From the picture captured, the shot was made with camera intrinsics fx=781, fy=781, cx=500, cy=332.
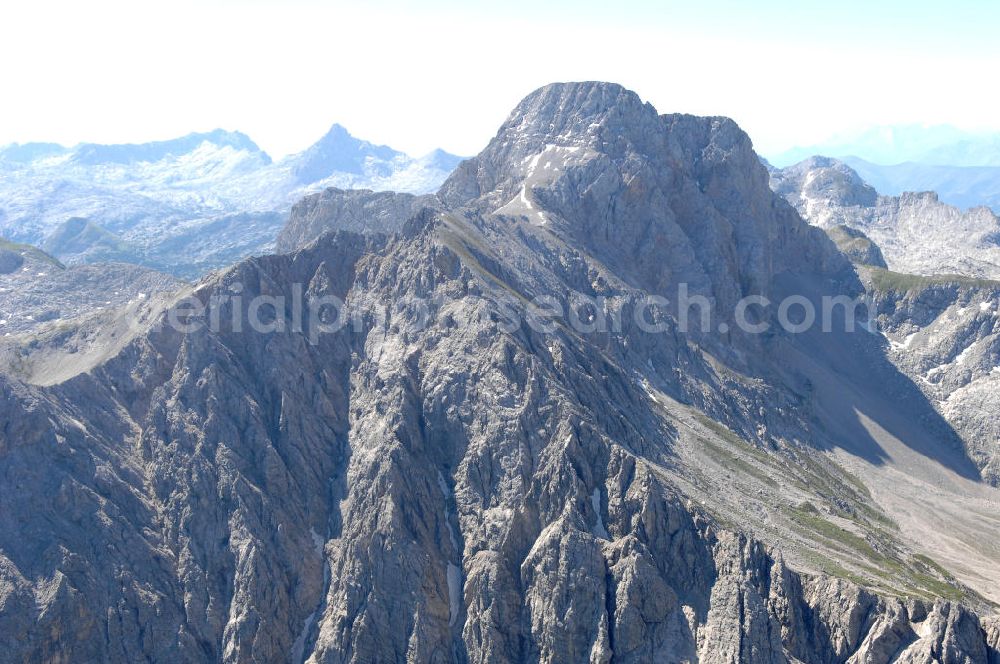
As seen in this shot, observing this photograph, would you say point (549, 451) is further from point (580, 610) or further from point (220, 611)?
point (220, 611)

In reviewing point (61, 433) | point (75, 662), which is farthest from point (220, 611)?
point (61, 433)

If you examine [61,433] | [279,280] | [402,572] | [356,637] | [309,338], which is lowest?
[356,637]

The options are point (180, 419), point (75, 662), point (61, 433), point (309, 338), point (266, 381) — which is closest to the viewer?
point (75, 662)

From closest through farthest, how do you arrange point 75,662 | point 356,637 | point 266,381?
point 75,662 → point 356,637 → point 266,381

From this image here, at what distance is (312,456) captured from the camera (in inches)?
5989

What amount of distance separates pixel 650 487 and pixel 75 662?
93972mm

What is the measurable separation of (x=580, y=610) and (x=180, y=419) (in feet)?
270

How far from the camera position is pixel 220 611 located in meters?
130

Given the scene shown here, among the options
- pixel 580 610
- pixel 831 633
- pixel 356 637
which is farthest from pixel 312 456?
pixel 831 633

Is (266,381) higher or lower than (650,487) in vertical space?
higher

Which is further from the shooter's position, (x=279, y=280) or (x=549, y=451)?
(x=279, y=280)

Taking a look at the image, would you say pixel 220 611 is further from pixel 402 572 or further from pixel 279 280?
pixel 279 280

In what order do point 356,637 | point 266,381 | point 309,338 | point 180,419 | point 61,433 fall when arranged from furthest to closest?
point 309,338 → point 266,381 → point 180,419 → point 61,433 → point 356,637

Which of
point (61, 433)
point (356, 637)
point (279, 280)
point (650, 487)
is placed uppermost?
point (279, 280)
